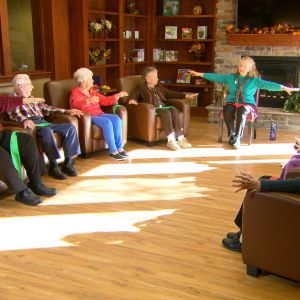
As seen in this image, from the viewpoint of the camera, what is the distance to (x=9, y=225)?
9.86ft

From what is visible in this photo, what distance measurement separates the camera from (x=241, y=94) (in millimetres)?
5355

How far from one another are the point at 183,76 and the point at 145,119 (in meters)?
2.55

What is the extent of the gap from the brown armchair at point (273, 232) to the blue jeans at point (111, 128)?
254 centimetres

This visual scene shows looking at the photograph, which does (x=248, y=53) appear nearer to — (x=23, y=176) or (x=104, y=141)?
(x=104, y=141)

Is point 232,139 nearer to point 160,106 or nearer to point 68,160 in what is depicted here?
point 160,106

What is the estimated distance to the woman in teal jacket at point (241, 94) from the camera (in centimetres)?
523

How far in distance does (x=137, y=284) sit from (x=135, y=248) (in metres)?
0.42

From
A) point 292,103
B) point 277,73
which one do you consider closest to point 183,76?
point 277,73

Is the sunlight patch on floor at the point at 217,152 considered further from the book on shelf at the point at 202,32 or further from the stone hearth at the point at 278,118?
the book on shelf at the point at 202,32

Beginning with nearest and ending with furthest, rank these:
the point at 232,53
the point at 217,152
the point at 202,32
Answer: the point at 217,152 → the point at 232,53 → the point at 202,32

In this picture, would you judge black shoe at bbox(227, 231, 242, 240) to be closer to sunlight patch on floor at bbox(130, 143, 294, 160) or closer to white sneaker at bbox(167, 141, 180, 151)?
sunlight patch on floor at bbox(130, 143, 294, 160)

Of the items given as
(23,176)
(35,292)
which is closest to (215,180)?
(23,176)

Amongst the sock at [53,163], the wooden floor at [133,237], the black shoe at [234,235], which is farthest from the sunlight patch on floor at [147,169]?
the black shoe at [234,235]

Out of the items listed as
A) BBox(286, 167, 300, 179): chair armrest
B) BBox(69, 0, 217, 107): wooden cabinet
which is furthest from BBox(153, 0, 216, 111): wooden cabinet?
BBox(286, 167, 300, 179): chair armrest
